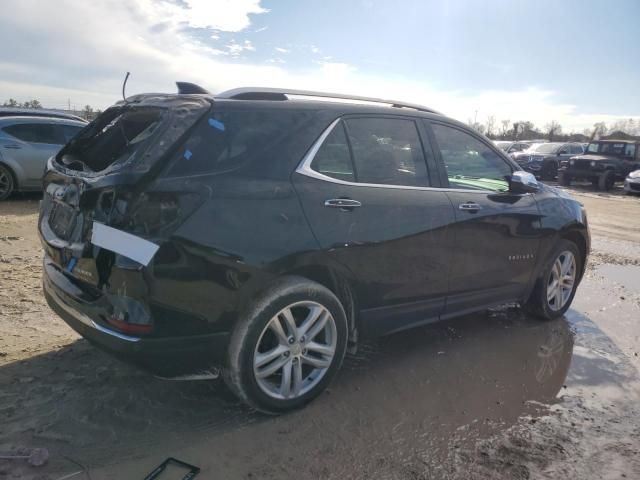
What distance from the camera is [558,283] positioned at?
4836 mm

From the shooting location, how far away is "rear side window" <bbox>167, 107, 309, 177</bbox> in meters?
2.61

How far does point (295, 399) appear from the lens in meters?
2.98

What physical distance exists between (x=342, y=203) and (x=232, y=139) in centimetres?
75

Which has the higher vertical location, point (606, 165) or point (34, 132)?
point (606, 165)

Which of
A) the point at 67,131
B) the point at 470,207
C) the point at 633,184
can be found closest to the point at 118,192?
the point at 470,207

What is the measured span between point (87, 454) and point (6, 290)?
2.74m

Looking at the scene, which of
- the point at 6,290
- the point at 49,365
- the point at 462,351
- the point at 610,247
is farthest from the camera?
the point at 610,247

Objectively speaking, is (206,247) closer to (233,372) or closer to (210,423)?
(233,372)

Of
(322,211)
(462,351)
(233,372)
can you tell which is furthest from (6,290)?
(462,351)

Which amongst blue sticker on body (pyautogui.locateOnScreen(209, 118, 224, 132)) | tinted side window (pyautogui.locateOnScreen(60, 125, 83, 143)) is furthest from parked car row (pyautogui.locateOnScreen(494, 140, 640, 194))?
blue sticker on body (pyautogui.locateOnScreen(209, 118, 224, 132))

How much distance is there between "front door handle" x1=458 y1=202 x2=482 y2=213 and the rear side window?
1.41 m

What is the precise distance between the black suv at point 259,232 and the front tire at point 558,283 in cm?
110

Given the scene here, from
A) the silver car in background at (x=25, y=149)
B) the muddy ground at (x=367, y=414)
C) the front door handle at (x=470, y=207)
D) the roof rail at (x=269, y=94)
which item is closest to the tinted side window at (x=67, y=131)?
the silver car in background at (x=25, y=149)

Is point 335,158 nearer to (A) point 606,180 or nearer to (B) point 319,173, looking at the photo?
(B) point 319,173
